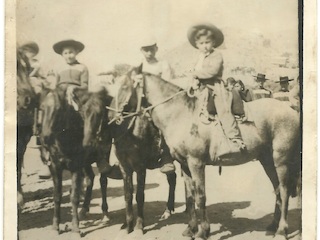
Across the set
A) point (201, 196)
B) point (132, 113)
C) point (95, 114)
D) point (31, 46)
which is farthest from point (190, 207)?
point (31, 46)

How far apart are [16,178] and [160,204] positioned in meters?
0.66

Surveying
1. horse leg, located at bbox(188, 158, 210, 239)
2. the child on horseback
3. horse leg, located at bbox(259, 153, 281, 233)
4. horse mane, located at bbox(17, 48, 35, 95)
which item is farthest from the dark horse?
horse leg, located at bbox(259, 153, 281, 233)

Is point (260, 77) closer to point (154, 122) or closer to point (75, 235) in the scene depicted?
point (154, 122)

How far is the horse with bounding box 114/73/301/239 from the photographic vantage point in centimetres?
219

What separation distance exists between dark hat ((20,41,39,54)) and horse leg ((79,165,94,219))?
1.90 ft

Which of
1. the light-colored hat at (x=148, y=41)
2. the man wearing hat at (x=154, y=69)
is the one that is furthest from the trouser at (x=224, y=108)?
the light-colored hat at (x=148, y=41)

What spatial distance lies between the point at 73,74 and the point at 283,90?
97cm

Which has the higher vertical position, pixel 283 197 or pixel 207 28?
pixel 207 28

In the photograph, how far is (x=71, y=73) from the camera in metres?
2.19

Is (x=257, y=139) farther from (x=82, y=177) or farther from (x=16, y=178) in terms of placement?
(x=16, y=178)

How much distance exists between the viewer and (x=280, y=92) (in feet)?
7.32

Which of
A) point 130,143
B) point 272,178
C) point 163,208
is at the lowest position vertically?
point 163,208

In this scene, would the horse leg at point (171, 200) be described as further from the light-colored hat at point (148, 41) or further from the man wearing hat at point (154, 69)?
the light-colored hat at point (148, 41)

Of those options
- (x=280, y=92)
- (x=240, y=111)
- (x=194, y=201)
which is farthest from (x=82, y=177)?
(x=280, y=92)
